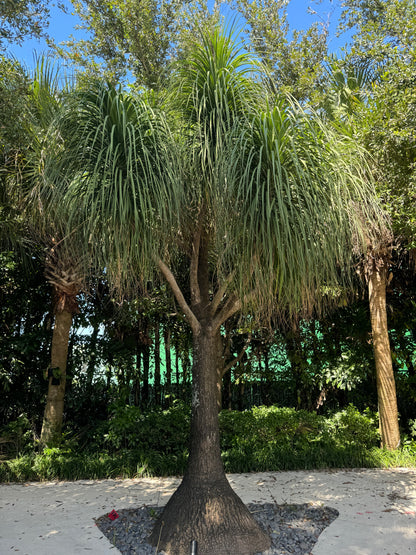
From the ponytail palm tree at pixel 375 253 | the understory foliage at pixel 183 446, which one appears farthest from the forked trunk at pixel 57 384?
the ponytail palm tree at pixel 375 253

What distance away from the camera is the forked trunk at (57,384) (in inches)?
231

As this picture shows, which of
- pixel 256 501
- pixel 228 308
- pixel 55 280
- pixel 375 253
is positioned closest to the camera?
pixel 228 308

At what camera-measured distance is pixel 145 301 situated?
641cm

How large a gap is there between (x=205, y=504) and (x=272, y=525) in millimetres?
737

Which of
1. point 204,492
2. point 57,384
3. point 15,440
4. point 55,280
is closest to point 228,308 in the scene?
point 204,492

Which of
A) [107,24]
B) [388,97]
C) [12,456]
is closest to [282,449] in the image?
[12,456]

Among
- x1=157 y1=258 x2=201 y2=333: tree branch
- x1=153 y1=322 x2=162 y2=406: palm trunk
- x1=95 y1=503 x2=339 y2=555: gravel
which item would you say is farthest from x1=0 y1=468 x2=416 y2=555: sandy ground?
x1=153 y1=322 x2=162 y2=406: palm trunk

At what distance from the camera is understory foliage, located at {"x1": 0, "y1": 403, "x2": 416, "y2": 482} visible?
18.2 feet

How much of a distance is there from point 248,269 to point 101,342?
177 inches

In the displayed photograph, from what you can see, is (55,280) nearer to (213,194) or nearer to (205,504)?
(213,194)

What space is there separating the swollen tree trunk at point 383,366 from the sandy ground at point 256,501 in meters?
0.60

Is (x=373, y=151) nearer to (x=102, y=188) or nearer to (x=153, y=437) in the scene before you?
(x=102, y=188)

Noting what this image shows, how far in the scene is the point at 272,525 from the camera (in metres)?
3.74

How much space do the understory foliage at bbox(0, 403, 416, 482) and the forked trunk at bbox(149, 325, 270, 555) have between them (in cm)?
225
